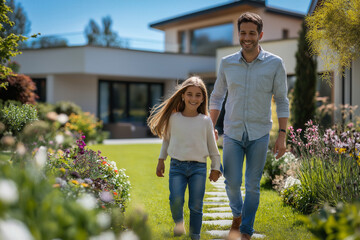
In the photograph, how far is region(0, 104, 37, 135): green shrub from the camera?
13.7 ft

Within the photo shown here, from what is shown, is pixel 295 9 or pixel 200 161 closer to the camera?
pixel 200 161

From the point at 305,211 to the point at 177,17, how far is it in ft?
66.1

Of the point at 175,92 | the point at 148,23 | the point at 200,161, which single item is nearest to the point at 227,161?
the point at 200,161

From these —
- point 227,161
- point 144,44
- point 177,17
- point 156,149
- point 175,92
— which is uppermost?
point 177,17

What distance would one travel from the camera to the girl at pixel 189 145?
366cm

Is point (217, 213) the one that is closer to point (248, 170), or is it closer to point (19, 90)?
point (248, 170)

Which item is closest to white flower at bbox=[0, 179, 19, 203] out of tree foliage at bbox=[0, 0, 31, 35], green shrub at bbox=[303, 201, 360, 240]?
green shrub at bbox=[303, 201, 360, 240]

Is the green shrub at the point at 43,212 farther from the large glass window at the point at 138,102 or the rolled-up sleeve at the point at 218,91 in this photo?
the large glass window at the point at 138,102

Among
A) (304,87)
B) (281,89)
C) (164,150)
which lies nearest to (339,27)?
(281,89)

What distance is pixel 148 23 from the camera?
1024 inches

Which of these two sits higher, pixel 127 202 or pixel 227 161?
pixel 227 161

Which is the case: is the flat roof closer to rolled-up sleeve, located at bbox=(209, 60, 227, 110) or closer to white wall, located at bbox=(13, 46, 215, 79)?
white wall, located at bbox=(13, 46, 215, 79)

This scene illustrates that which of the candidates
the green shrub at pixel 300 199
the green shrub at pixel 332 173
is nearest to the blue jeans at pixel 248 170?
the green shrub at pixel 332 173

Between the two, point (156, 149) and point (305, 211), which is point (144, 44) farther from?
point (305, 211)
